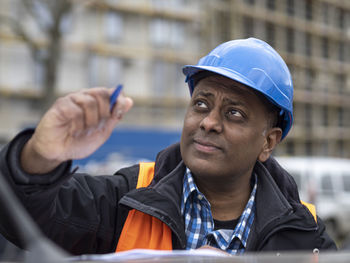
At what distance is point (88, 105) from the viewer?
144 centimetres

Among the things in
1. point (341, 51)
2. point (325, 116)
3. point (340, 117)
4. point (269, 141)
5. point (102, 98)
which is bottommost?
point (340, 117)

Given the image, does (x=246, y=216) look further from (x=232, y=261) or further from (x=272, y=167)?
(x=232, y=261)

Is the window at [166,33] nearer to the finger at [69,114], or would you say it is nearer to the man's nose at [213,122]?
the man's nose at [213,122]

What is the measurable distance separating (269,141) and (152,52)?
75.3 ft

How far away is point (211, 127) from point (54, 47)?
1357cm

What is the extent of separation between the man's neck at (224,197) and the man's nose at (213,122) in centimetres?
25

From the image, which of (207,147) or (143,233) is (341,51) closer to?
(207,147)

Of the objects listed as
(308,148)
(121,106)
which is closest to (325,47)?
(308,148)

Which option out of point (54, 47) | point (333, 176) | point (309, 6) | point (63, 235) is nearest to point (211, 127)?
point (63, 235)

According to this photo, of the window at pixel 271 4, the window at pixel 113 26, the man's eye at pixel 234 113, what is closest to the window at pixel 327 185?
the man's eye at pixel 234 113

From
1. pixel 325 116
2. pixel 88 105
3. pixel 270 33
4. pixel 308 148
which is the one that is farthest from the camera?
pixel 325 116

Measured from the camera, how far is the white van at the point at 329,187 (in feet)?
33.6

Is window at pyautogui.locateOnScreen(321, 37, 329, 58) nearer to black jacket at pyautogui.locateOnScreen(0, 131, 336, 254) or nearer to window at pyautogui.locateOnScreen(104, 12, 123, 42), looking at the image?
window at pyautogui.locateOnScreen(104, 12, 123, 42)

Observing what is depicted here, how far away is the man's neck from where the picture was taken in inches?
83.4
